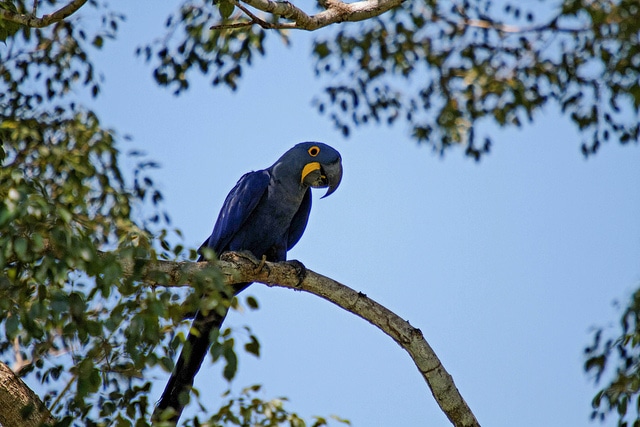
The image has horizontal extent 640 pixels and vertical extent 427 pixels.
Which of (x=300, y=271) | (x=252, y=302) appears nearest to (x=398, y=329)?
(x=300, y=271)

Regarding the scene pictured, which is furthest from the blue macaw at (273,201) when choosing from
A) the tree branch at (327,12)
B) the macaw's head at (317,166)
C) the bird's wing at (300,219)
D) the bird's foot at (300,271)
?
the tree branch at (327,12)

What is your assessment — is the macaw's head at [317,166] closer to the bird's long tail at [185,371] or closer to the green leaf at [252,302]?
the bird's long tail at [185,371]

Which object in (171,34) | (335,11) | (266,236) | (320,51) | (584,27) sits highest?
(584,27)

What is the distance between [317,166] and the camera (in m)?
4.82

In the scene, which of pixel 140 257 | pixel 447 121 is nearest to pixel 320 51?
pixel 447 121

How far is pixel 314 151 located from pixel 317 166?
112mm

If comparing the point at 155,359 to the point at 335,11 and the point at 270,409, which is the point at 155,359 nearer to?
the point at 270,409

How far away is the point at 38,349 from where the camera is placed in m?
3.82

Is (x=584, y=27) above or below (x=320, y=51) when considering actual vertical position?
above

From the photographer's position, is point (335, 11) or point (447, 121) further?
point (447, 121)

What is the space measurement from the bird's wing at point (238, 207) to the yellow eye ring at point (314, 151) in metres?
0.31

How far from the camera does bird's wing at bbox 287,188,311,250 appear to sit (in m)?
5.15

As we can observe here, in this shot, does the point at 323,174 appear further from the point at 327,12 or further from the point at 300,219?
the point at 327,12

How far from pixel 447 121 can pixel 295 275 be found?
16.0 feet
